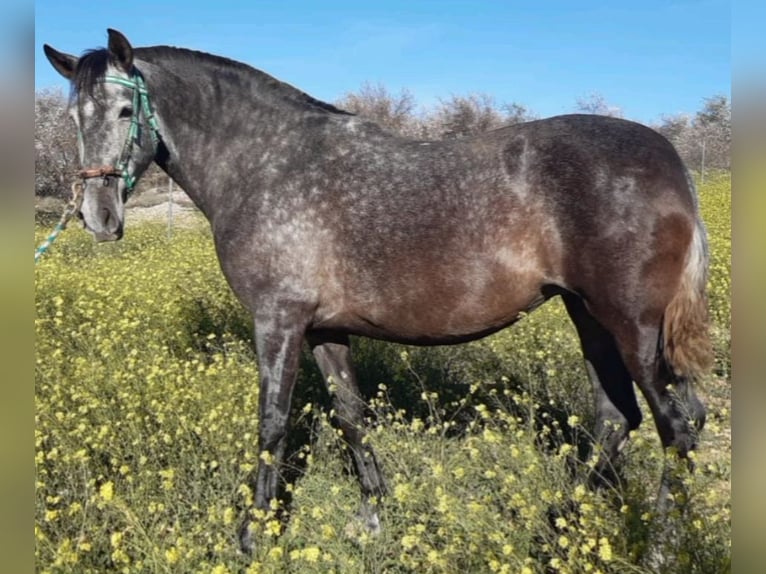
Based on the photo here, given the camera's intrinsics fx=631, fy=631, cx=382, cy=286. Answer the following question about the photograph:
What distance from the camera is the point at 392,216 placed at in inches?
120

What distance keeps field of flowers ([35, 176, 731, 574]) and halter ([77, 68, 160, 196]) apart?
1410mm

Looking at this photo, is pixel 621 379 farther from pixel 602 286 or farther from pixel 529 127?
pixel 529 127

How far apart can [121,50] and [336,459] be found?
8.17 feet

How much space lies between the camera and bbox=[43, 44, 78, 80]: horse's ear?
10.5ft

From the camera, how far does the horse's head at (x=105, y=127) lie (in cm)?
303

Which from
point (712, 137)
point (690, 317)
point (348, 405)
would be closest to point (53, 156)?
point (348, 405)

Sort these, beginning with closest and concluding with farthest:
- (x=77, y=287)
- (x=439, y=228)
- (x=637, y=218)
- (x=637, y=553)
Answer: (x=637, y=553) → (x=637, y=218) → (x=439, y=228) → (x=77, y=287)

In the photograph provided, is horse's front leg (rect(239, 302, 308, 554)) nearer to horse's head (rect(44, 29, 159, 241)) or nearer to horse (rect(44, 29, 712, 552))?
horse (rect(44, 29, 712, 552))

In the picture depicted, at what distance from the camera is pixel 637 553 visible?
2168 millimetres

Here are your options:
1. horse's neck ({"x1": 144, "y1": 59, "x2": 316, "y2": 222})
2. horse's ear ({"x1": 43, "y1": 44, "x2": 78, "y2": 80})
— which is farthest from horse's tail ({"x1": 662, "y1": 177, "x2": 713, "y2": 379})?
horse's ear ({"x1": 43, "y1": 44, "x2": 78, "y2": 80})

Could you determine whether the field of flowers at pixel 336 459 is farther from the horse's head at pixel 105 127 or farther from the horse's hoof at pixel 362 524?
the horse's head at pixel 105 127

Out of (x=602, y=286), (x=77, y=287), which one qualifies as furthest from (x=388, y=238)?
(x=77, y=287)
